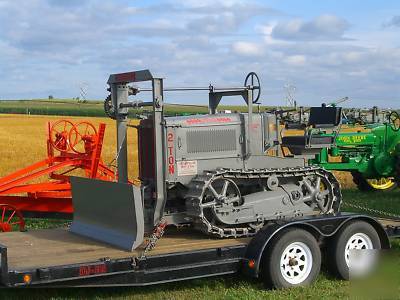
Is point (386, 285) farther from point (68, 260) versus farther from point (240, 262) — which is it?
point (68, 260)

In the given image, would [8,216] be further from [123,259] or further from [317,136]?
[317,136]

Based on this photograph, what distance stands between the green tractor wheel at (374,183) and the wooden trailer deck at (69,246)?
9166 mm

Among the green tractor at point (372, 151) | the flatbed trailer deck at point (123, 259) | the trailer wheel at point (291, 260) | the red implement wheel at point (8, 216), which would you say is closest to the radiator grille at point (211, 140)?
the flatbed trailer deck at point (123, 259)

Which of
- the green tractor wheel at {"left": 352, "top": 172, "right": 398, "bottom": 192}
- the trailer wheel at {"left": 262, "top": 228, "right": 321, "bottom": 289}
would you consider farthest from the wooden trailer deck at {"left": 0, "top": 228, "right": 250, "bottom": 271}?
the green tractor wheel at {"left": 352, "top": 172, "right": 398, "bottom": 192}

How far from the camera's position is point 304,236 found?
721 cm

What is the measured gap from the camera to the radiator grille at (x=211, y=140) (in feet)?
26.1

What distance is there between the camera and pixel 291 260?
7145mm

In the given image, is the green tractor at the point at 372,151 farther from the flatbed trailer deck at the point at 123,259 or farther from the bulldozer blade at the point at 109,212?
the bulldozer blade at the point at 109,212

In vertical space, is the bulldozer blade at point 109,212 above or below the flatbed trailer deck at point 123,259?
above

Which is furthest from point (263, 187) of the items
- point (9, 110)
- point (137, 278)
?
point (9, 110)

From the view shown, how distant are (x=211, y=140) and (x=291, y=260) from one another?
72.4 inches

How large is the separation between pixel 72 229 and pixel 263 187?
2468 millimetres

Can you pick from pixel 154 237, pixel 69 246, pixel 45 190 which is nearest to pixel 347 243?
pixel 154 237

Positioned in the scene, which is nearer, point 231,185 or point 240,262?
point 240,262
